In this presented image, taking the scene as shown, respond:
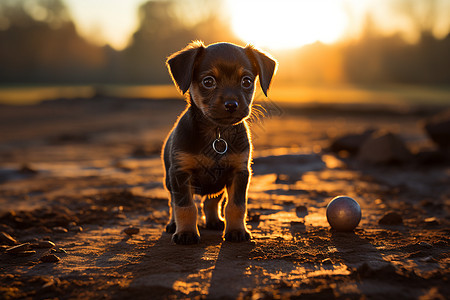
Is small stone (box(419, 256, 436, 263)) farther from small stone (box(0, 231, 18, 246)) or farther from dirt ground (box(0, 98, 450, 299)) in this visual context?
small stone (box(0, 231, 18, 246))

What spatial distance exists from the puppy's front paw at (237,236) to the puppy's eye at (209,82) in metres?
1.63

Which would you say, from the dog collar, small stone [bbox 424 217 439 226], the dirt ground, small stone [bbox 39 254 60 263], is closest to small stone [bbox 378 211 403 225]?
the dirt ground

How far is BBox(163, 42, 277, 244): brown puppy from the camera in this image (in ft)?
15.1

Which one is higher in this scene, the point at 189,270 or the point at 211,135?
the point at 211,135

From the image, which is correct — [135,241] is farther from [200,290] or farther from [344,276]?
[344,276]

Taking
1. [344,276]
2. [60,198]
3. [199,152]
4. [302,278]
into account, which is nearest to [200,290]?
[302,278]

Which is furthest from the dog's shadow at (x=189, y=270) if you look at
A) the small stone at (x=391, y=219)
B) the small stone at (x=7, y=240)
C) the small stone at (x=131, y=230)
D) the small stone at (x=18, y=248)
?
the small stone at (x=391, y=219)

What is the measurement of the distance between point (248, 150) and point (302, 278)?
1.68 metres

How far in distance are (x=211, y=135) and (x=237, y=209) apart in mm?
878

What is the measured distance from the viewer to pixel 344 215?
17.2 feet

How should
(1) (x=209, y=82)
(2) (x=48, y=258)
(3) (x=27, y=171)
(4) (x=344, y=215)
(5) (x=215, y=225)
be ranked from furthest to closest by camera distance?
(3) (x=27, y=171)
(5) (x=215, y=225)
(4) (x=344, y=215)
(1) (x=209, y=82)
(2) (x=48, y=258)

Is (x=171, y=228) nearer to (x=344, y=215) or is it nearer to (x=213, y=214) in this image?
(x=213, y=214)

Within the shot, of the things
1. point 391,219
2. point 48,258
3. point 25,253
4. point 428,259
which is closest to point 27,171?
point 25,253

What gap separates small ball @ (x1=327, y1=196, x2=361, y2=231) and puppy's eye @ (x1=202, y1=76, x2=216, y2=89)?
2183mm
